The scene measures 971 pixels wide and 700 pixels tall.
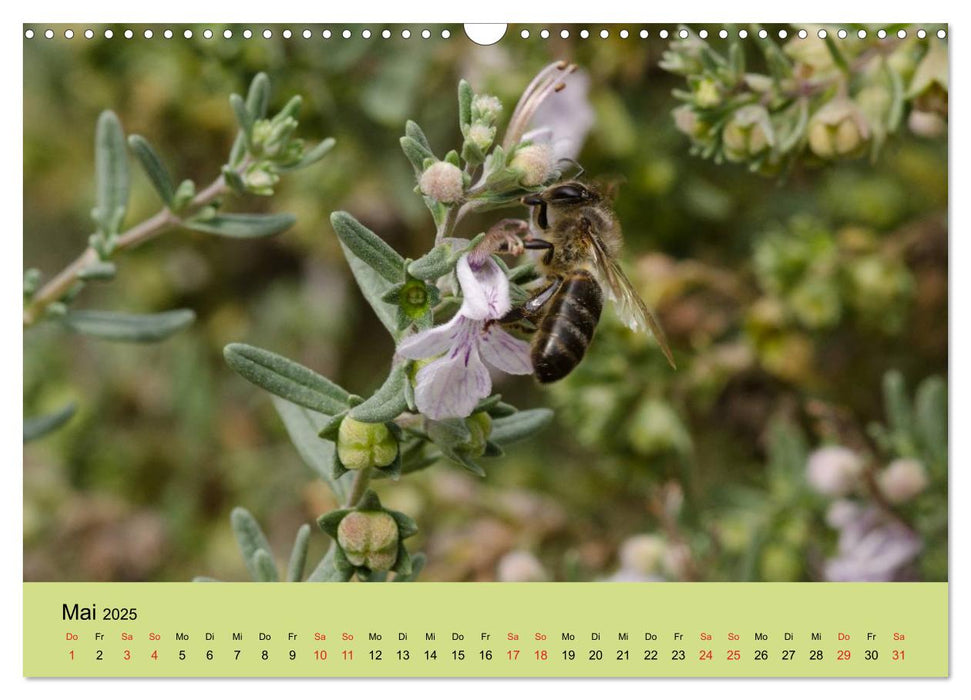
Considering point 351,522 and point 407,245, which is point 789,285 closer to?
point 407,245

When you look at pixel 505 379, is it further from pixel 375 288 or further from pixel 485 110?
pixel 485 110

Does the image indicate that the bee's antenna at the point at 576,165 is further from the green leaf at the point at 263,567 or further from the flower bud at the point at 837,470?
the flower bud at the point at 837,470

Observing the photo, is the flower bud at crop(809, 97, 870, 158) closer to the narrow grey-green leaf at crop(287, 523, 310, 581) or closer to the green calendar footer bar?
the green calendar footer bar

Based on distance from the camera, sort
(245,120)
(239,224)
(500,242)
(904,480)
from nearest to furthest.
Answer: (500,242)
(245,120)
(239,224)
(904,480)

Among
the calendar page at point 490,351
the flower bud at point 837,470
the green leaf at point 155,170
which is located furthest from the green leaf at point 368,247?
the flower bud at point 837,470

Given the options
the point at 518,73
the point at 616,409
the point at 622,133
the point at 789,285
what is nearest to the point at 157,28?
the point at 518,73

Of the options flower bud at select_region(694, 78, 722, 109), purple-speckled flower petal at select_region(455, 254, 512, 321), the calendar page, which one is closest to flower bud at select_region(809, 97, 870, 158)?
the calendar page

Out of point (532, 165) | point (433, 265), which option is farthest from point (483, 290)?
point (532, 165)
